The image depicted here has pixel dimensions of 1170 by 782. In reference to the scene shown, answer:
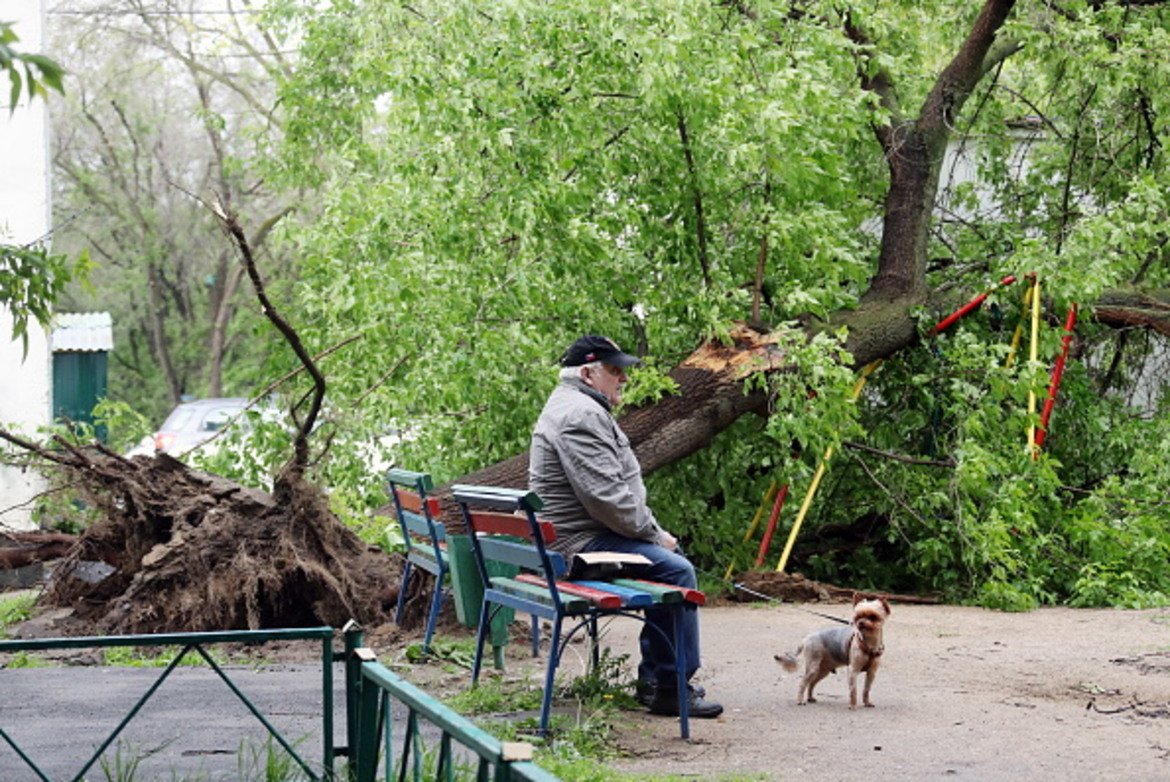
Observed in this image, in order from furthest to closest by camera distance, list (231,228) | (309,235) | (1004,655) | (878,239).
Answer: (878,239) → (309,235) → (1004,655) → (231,228)

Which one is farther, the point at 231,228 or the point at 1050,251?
the point at 1050,251

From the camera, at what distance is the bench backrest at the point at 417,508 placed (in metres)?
8.61

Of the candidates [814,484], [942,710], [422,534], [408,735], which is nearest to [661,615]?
[942,710]

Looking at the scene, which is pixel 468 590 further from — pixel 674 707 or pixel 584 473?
pixel 674 707

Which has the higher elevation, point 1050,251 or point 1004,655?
point 1050,251

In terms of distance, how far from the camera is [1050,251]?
12086 mm

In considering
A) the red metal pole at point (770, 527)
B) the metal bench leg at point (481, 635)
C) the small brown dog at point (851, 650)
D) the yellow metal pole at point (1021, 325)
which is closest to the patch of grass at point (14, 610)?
the metal bench leg at point (481, 635)

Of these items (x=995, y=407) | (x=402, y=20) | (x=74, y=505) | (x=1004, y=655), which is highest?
(x=402, y=20)

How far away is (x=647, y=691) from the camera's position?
23.6ft

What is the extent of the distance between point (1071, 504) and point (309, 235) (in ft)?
21.1

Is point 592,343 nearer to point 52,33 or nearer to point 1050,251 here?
point 1050,251

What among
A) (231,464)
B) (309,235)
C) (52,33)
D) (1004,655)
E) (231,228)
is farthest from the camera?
(52,33)

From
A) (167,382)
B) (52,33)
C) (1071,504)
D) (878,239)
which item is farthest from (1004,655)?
(167,382)

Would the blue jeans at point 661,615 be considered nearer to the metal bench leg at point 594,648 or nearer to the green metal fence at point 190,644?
the metal bench leg at point 594,648
